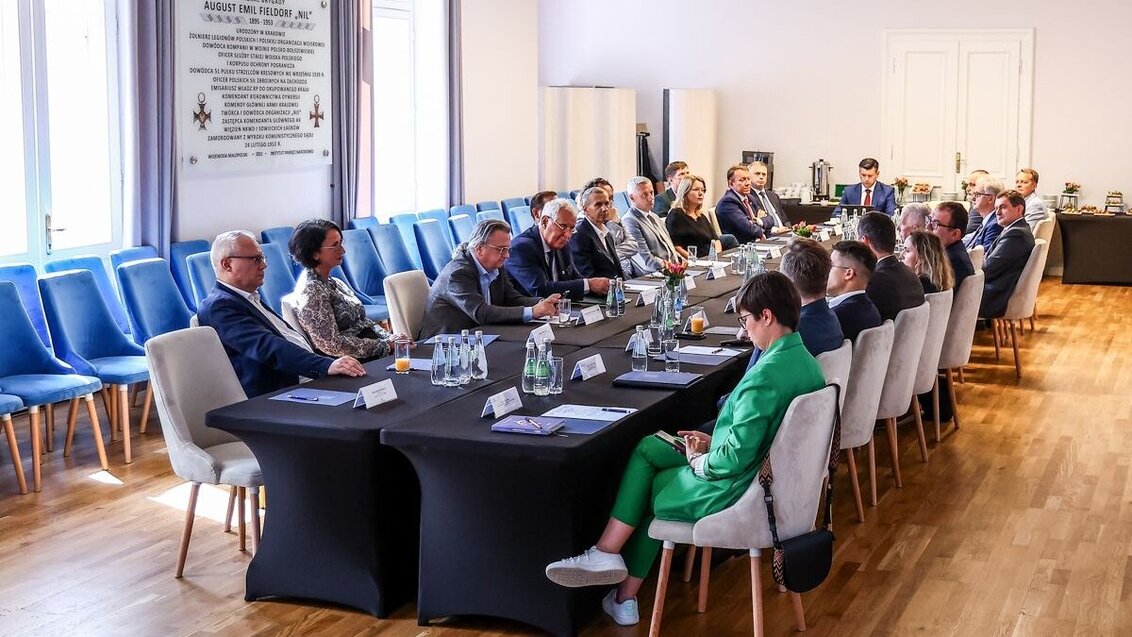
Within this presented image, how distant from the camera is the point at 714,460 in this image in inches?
→ 154

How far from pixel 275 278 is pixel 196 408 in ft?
10.6

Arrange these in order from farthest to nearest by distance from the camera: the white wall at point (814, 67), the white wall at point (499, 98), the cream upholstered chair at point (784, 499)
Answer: the white wall at point (814, 67), the white wall at point (499, 98), the cream upholstered chair at point (784, 499)

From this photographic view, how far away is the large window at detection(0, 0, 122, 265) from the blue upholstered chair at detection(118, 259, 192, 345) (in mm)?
736

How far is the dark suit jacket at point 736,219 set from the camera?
1062 centimetres

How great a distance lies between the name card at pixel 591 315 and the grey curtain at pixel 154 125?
304 cm

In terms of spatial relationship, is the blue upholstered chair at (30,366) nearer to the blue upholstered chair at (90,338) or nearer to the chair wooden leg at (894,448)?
the blue upholstered chair at (90,338)

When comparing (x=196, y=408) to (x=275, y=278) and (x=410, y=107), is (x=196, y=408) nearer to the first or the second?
(x=275, y=278)

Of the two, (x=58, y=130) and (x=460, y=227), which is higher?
(x=58, y=130)

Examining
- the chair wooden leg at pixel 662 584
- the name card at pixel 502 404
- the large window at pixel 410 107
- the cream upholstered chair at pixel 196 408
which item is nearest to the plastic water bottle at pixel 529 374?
the name card at pixel 502 404

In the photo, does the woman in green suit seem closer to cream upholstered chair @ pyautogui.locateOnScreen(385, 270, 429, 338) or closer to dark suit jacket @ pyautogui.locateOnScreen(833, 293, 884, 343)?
dark suit jacket @ pyautogui.locateOnScreen(833, 293, 884, 343)

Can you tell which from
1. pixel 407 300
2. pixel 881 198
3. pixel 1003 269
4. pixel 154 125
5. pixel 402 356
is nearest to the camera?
pixel 402 356

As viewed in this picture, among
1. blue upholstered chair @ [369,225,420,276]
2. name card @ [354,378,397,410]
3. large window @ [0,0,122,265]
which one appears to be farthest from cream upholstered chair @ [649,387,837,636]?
blue upholstered chair @ [369,225,420,276]

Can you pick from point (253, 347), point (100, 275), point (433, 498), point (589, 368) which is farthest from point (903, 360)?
point (100, 275)

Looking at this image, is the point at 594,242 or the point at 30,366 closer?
the point at 30,366
